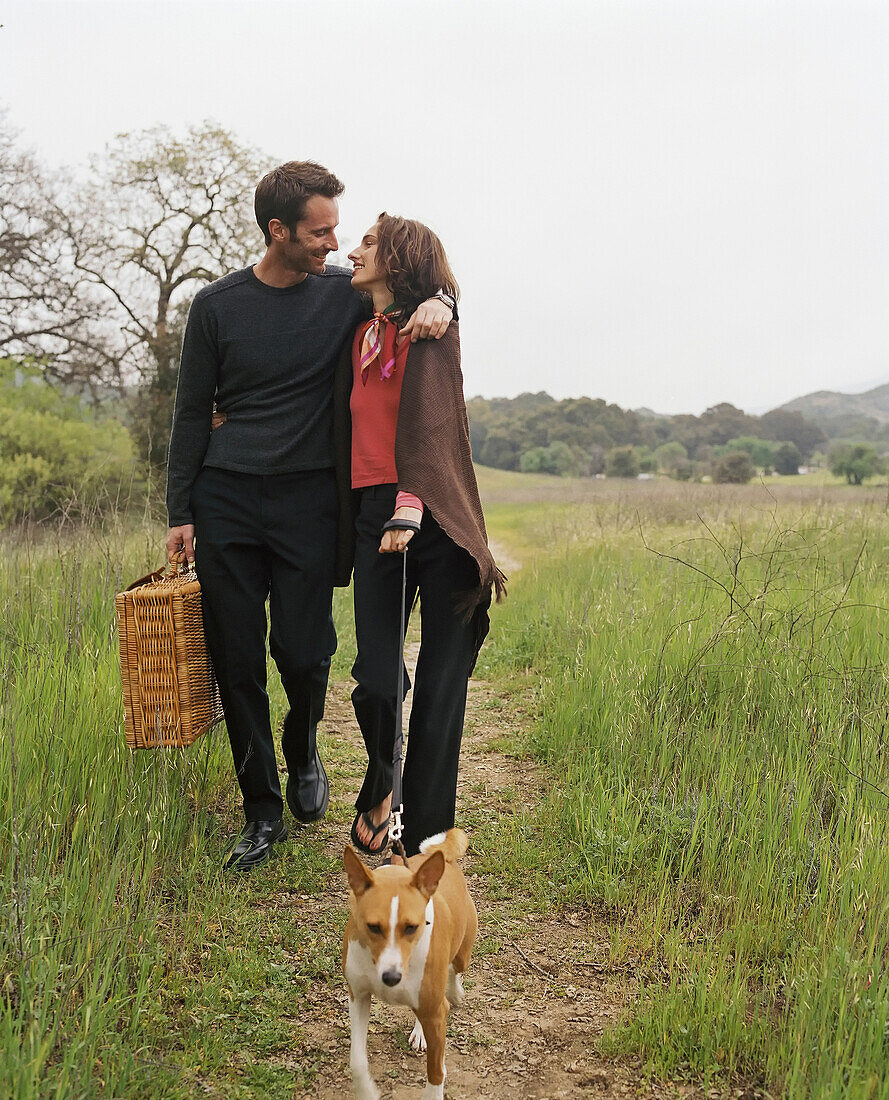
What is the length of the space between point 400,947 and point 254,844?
1688 mm

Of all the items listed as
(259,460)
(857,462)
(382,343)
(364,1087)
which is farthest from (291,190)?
(857,462)

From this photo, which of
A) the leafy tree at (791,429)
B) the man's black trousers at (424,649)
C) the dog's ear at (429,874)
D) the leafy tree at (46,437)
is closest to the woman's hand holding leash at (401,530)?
the man's black trousers at (424,649)

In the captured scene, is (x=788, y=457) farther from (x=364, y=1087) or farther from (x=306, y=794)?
(x=364, y=1087)

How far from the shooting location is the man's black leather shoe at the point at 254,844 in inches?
136

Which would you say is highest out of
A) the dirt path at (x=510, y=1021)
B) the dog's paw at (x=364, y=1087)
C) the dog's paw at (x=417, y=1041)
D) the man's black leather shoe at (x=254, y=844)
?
the man's black leather shoe at (x=254, y=844)

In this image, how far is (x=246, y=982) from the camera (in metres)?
2.81

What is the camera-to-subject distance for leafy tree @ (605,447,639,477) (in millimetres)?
52562

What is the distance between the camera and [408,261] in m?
3.14

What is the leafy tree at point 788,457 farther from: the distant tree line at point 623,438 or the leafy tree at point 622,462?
the leafy tree at point 622,462

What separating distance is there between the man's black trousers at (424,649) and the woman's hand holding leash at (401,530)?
15 cm

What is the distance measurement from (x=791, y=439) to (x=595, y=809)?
7405 centimetres

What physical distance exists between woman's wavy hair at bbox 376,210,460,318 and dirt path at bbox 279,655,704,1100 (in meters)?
2.19

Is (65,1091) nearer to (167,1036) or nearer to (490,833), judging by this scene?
(167,1036)

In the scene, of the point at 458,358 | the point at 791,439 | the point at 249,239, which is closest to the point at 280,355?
the point at 458,358
